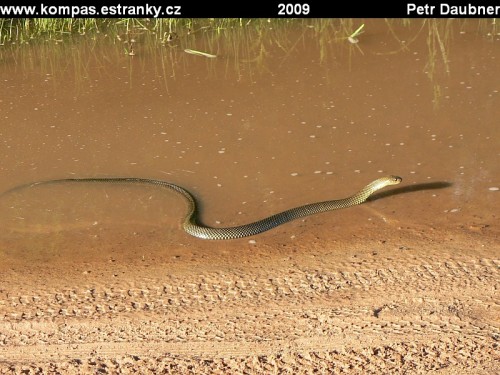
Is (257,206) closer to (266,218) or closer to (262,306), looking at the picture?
(266,218)

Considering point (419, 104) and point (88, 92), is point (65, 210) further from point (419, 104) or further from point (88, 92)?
point (419, 104)

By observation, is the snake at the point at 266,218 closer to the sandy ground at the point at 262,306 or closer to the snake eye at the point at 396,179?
the snake eye at the point at 396,179

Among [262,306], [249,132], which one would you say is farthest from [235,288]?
[249,132]

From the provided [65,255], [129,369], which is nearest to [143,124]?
[65,255]

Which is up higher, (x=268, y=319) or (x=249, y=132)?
(x=249, y=132)

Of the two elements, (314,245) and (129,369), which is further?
(314,245)
